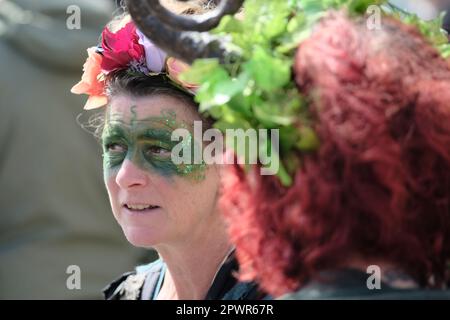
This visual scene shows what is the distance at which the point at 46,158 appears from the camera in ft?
9.77

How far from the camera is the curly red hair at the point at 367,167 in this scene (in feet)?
4.60

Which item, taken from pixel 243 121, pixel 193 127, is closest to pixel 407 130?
pixel 243 121

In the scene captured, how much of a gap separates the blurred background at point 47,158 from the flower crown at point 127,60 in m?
0.48

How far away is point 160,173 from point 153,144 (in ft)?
0.28

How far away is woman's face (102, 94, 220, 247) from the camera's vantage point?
7.56 feet

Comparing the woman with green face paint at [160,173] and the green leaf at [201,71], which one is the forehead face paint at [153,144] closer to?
the woman with green face paint at [160,173]

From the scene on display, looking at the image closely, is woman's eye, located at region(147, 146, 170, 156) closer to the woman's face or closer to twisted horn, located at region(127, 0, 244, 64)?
the woman's face

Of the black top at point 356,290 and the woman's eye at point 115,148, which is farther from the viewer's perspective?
the woman's eye at point 115,148

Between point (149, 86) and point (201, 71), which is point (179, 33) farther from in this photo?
point (149, 86)

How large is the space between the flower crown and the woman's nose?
266mm

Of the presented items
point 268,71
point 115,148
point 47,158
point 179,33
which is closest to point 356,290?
point 268,71

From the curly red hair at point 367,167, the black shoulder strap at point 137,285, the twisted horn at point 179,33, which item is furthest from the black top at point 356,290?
the black shoulder strap at point 137,285

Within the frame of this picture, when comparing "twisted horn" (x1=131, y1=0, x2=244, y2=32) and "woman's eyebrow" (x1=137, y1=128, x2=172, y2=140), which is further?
"woman's eyebrow" (x1=137, y1=128, x2=172, y2=140)

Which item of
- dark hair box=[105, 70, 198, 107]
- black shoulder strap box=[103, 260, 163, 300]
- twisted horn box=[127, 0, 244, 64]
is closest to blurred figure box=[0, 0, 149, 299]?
black shoulder strap box=[103, 260, 163, 300]
